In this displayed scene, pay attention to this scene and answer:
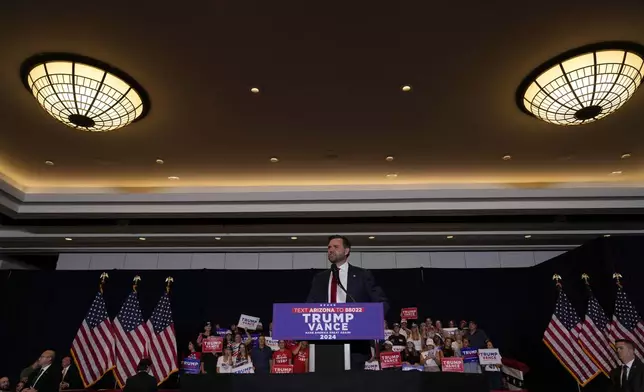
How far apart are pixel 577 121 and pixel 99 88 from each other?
4.91 meters

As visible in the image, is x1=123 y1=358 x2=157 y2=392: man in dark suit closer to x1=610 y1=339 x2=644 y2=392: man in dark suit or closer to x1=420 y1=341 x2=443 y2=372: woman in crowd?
x1=420 y1=341 x2=443 y2=372: woman in crowd

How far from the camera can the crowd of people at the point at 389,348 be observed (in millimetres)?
6906

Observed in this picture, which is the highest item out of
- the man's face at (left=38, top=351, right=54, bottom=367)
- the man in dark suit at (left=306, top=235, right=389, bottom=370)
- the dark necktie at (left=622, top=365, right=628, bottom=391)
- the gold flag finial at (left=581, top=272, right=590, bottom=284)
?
the gold flag finial at (left=581, top=272, right=590, bottom=284)

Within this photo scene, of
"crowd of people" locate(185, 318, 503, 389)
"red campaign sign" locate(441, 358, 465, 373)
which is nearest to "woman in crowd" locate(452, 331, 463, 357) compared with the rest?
"crowd of people" locate(185, 318, 503, 389)

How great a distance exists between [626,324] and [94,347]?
8.30 metres

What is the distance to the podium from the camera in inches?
90.2

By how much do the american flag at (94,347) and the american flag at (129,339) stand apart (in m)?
0.15

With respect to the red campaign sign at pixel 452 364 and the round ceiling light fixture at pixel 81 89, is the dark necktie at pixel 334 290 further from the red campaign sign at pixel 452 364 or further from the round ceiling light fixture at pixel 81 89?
the red campaign sign at pixel 452 364

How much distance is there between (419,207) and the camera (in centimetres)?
691

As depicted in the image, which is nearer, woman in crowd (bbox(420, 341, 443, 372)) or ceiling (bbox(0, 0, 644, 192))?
ceiling (bbox(0, 0, 644, 192))

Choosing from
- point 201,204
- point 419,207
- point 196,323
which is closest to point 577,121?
point 419,207

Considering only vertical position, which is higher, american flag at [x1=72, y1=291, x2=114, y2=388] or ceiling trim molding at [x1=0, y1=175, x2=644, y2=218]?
ceiling trim molding at [x1=0, y1=175, x2=644, y2=218]

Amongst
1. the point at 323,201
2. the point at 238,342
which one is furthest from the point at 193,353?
the point at 323,201

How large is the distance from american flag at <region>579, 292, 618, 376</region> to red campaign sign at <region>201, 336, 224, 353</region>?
19.0 ft
